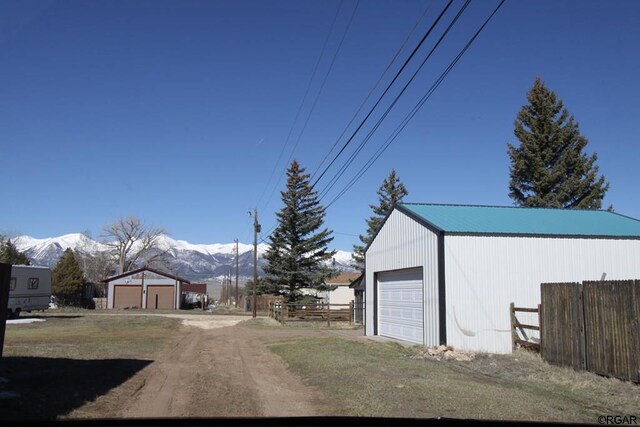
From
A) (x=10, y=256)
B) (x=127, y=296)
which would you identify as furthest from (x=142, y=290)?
(x=10, y=256)

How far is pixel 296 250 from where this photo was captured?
53906 millimetres

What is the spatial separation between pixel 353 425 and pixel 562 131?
44.9m

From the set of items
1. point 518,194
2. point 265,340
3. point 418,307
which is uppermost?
point 518,194

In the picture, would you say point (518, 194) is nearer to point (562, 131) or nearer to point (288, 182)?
point (562, 131)

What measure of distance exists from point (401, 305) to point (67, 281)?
44.8 m

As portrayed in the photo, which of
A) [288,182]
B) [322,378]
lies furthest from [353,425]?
[288,182]

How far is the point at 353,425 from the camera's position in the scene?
575cm

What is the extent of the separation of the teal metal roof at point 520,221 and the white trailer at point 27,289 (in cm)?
2532

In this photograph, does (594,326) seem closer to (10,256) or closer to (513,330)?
(513,330)

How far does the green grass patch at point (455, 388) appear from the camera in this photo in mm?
8484

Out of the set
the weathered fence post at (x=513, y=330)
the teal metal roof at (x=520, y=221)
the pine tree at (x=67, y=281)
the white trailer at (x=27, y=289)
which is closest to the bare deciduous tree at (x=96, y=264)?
the pine tree at (x=67, y=281)

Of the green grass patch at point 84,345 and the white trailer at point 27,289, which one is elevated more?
the white trailer at point 27,289

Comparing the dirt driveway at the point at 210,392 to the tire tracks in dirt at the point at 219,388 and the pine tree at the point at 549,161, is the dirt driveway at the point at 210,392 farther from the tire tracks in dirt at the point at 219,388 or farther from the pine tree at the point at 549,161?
the pine tree at the point at 549,161

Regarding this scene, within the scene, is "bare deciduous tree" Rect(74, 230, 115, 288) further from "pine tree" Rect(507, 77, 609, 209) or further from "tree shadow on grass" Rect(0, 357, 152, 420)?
"tree shadow on grass" Rect(0, 357, 152, 420)
